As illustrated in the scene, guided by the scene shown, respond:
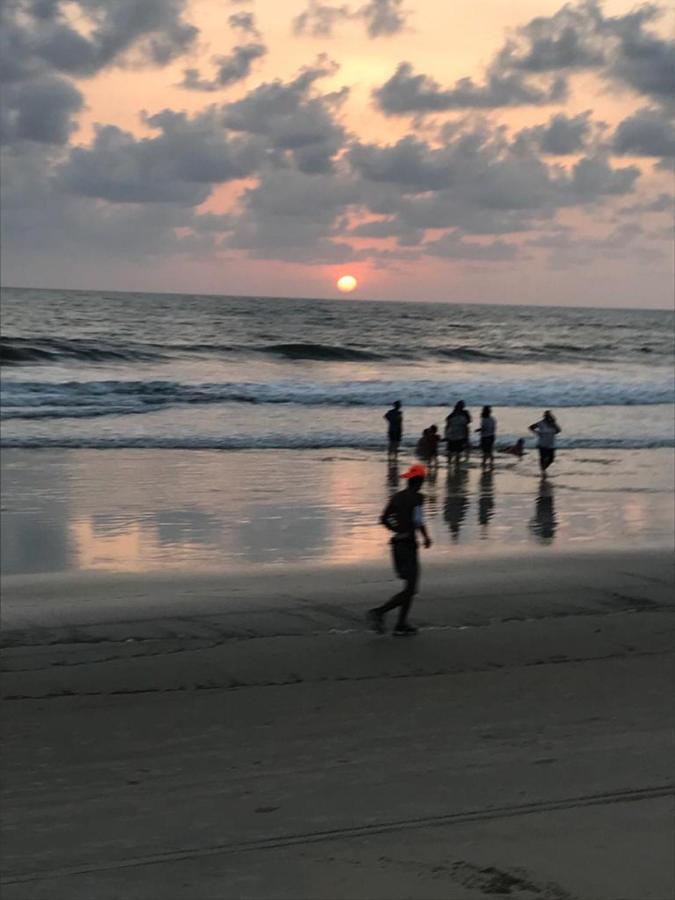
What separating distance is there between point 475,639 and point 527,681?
133 cm

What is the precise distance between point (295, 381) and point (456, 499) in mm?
26596

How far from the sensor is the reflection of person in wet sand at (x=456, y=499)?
16797 mm

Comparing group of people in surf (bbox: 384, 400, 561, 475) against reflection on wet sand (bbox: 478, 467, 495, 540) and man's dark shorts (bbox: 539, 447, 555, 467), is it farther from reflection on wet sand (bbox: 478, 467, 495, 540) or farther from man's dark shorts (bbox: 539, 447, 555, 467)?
reflection on wet sand (bbox: 478, 467, 495, 540)

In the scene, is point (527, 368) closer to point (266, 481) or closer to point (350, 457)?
point (350, 457)

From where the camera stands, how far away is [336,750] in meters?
6.65

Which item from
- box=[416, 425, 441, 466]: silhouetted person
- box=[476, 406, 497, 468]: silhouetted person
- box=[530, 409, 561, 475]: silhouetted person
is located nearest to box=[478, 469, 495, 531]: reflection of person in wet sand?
box=[476, 406, 497, 468]: silhouetted person

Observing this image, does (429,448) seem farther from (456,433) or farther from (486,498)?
(486,498)

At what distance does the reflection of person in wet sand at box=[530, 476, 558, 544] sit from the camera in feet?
52.2

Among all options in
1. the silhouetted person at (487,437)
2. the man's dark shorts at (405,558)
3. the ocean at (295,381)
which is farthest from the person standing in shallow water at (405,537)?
the ocean at (295,381)

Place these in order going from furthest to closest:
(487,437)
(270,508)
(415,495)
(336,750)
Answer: (487,437)
(270,508)
(415,495)
(336,750)

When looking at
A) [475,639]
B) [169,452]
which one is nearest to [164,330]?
[169,452]

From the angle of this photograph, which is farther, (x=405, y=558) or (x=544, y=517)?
(x=544, y=517)

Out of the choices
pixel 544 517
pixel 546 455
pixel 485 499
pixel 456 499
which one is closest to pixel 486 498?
pixel 485 499

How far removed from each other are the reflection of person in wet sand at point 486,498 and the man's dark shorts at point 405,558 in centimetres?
661
